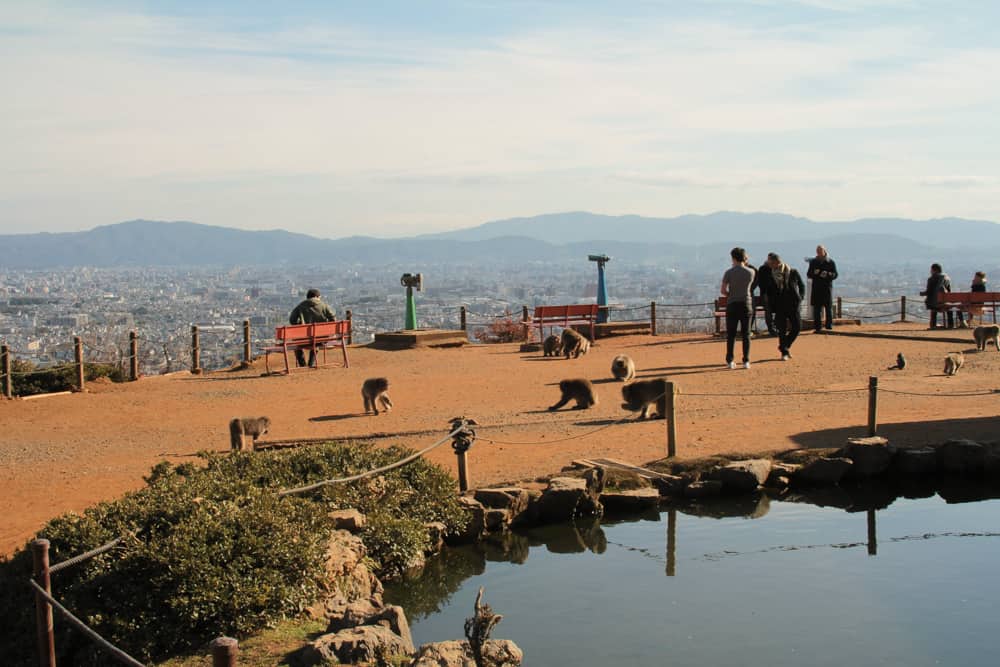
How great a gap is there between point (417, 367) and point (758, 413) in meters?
8.79

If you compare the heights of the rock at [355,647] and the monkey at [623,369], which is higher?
the monkey at [623,369]

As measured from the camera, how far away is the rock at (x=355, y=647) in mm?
6516

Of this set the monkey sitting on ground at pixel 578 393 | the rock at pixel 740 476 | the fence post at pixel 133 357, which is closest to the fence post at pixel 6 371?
the fence post at pixel 133 357

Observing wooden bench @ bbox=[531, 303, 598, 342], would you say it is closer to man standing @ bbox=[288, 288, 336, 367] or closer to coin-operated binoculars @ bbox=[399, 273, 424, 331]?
coin-operated binoculars @ bbox=[399, 273, 424, 331]

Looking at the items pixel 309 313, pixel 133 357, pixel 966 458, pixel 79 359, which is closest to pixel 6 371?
pixel 79 359

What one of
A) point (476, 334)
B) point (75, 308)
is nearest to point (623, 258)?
point (75, 308)

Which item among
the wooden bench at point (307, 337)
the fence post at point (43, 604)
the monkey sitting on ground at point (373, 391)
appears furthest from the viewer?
the wooden bench at point (307, 337)

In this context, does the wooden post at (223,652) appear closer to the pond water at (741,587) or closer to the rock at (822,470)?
the pond water at (741,587)

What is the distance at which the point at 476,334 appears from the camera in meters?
31.0

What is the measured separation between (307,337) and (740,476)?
11798 mm

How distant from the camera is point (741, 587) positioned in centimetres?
912

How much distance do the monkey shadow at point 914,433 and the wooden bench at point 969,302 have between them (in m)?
13.1

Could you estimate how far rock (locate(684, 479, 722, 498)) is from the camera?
446 inches

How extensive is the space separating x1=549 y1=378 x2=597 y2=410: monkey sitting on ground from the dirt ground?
9.3 inches
